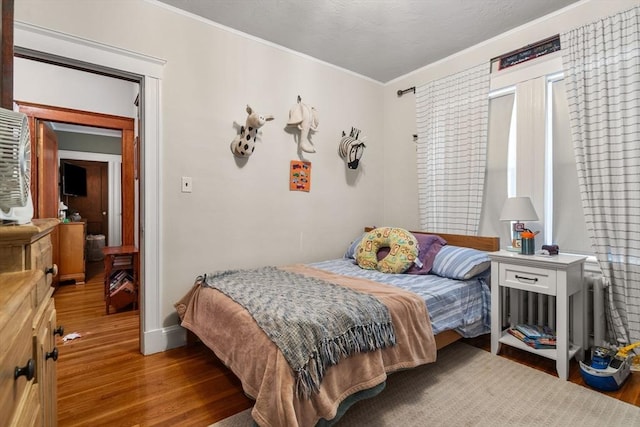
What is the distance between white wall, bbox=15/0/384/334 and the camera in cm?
223

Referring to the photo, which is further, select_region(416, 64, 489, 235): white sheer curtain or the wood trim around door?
the wood trim around door

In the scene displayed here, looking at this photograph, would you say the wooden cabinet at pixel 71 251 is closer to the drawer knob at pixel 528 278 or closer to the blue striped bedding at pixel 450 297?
the blue striped bedding at pixel 450 297

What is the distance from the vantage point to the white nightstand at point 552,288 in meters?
1.93

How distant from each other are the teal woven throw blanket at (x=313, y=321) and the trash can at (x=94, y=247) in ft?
17.9

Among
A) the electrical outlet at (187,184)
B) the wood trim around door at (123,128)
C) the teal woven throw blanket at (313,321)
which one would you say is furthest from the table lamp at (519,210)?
the wood trim around door at (123,128)

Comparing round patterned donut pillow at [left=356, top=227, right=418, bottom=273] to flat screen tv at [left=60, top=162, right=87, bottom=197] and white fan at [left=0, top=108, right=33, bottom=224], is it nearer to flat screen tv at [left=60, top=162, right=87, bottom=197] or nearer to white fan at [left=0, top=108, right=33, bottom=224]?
white fan at [left=0, top=108, right=33, bottom=224]

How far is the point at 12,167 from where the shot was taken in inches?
31.7

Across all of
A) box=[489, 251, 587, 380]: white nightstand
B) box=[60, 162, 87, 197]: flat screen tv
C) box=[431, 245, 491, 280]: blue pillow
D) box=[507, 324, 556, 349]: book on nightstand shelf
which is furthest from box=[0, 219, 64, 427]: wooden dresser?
box=[60, 162, 87, 197]: flat screen tv

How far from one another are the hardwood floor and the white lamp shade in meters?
0.99

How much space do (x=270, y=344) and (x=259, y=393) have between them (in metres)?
0.18

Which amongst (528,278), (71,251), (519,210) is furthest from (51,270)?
(71,251)

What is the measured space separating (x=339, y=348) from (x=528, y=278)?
1478mm

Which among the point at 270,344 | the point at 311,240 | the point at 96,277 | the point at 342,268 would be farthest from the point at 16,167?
the point at 96,277

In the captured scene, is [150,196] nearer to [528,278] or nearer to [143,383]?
[143,383]
